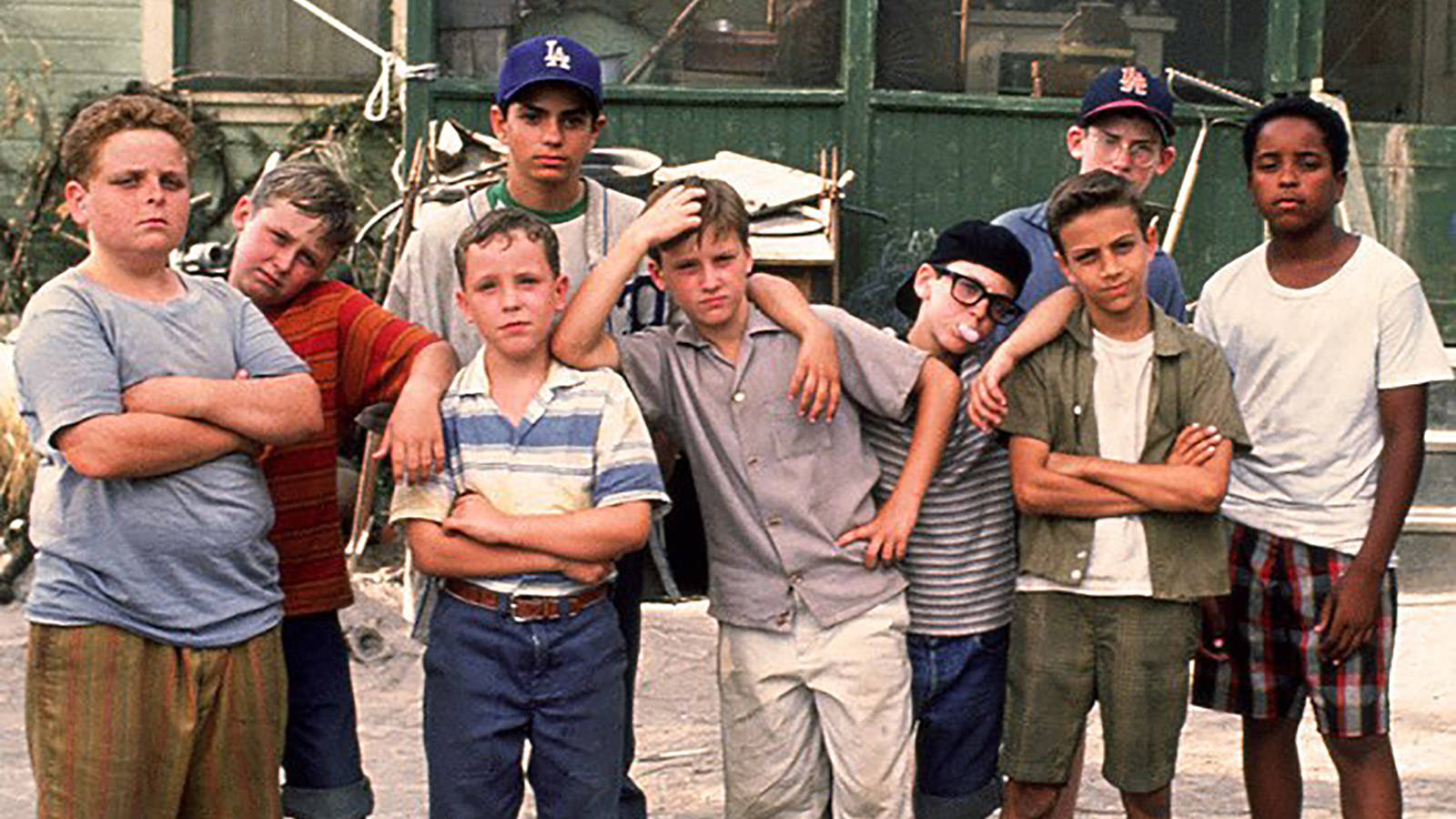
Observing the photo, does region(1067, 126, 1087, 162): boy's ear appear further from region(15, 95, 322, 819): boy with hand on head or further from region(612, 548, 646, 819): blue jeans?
region(15, 95, 322, 819): boy with hand on head

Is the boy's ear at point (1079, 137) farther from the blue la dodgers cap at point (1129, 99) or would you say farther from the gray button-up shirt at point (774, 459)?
the gray button-up shirt at point (774, 459)

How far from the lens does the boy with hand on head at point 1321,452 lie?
4047 millimetres

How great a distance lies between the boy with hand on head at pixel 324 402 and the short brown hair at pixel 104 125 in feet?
0.99

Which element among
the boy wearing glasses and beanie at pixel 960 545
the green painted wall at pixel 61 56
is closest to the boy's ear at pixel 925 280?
the boy wearing glasses and beanie at pixel 960 545

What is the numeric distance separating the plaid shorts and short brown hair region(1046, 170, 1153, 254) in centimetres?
71

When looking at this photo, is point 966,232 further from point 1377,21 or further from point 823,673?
point 1377,21

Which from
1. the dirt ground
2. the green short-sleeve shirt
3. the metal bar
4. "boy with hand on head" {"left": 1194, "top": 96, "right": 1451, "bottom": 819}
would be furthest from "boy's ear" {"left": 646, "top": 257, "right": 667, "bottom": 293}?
the metal bar

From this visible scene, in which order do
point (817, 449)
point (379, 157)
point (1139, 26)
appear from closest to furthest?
point (817, 449)
point (1139, 26)
point (379, 157)

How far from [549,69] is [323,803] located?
1445 millimetres

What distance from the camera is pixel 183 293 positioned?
3688 millimetres

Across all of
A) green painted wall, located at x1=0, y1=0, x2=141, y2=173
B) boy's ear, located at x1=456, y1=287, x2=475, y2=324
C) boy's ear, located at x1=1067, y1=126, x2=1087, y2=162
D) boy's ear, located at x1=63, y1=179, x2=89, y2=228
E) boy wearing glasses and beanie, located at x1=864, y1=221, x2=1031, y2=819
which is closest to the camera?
boy's ear, located at x1=63, y1=179, x2=89, y2=228

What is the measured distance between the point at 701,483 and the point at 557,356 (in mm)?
374

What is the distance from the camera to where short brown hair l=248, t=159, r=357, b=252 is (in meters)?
3.89

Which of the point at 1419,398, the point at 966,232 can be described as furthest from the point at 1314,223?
the point at 966,232
